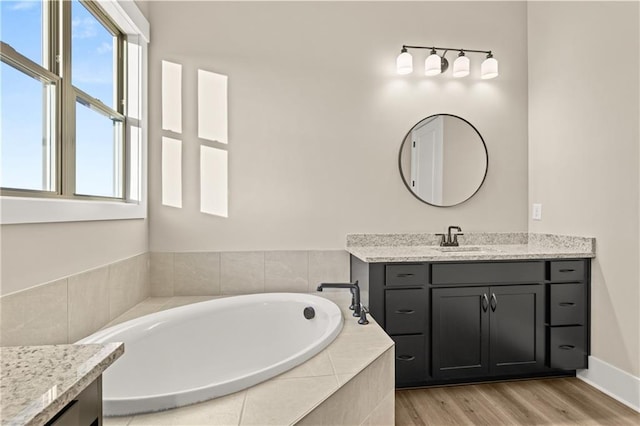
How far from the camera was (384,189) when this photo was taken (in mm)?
2949

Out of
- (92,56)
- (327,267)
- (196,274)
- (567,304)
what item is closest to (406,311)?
(327,267)

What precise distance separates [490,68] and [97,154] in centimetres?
283

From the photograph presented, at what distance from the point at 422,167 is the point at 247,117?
54.9 inches

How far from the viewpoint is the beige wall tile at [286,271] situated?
2801mm

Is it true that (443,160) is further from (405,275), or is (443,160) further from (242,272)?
(242,272)

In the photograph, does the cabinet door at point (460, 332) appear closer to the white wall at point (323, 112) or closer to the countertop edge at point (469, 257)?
the countertop edge at point (469, 257)

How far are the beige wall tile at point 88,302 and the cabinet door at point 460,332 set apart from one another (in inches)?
74.7

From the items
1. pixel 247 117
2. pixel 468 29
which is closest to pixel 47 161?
pixel 247 117

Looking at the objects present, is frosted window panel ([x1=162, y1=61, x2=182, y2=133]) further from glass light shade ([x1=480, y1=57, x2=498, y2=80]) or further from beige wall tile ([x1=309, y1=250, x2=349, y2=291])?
glass light shade ([x1=480, y1=57, x2=498, y2=80])

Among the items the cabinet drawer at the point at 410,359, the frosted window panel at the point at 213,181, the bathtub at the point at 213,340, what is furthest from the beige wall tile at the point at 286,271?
the cabinet drawer at the point at 410,359

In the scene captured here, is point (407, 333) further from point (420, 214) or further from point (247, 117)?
point (247, 117)

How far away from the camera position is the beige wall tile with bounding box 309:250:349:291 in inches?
112

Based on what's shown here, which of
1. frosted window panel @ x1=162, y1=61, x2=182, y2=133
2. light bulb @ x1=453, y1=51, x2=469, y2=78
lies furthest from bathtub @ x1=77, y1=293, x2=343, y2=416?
light bulb @ x1=453, y1=51, x2=469, y2=78

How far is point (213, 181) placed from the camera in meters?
2.77
